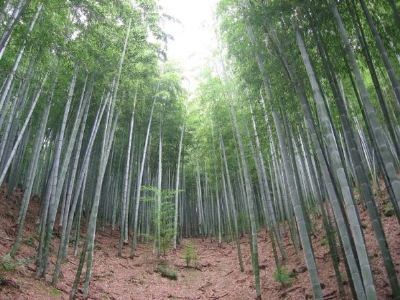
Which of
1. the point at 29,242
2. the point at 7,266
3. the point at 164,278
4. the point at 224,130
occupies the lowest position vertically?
the point at 164,278

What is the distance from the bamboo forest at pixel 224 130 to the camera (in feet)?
11.6

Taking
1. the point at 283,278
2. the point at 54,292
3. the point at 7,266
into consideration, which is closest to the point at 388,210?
the point at 283,278

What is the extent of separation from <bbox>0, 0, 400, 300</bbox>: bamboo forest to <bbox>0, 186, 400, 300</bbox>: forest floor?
0.04 m

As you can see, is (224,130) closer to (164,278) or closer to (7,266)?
(164,278)

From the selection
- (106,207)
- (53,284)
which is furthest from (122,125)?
(53,284)

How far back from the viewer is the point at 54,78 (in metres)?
6.64

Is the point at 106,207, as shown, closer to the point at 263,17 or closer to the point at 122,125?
the point at 122,125

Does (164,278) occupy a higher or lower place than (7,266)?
lower

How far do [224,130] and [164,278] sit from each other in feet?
15.2

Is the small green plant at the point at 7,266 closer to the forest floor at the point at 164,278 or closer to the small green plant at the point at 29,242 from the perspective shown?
the forest floor at the point at 164,278

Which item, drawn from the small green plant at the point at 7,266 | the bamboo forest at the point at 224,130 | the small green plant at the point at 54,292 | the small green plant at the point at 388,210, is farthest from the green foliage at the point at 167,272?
the small green plant at the point at 388,210

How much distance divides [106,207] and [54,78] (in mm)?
6932

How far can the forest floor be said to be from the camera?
187 inches

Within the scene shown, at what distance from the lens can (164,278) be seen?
8.16 meters
